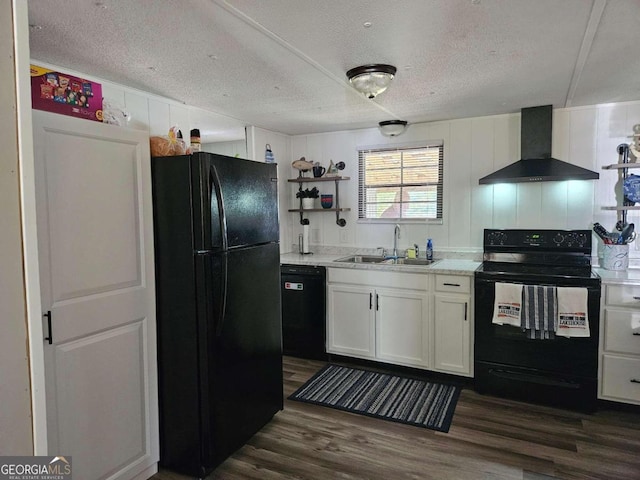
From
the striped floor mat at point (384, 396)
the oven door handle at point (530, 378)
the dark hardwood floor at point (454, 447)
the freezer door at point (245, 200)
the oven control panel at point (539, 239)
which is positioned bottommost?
the dark hardwood floor at point (454, 447)

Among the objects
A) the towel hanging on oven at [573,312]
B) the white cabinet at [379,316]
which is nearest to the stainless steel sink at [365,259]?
the white cabinet at [379,316]

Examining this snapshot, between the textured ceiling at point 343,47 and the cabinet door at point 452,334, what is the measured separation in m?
1.58

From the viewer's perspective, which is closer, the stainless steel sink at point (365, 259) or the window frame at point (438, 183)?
the window frame at point (438, 183)

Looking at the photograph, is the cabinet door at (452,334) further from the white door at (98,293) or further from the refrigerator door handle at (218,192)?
the white door at (98,293)

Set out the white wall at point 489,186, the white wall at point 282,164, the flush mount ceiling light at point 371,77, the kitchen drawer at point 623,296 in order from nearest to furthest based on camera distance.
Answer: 1. the flush mount ceiling light at point 371,77
2. the kitchen drawer at point 623,296
3. the white wall at point 489,186
4. the white wall at point 282,164

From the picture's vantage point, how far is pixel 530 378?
9.75 feet

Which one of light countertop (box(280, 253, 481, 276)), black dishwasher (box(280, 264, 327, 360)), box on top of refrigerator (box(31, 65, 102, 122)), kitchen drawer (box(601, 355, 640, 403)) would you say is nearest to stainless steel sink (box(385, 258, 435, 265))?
light countertop (box(280, 253, 481, 276))

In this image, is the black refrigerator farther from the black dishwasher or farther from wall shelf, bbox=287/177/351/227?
wall shelf, bbox=287/177/351/227

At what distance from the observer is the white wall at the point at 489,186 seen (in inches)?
132

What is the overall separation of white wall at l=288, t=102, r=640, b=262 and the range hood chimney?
5.2 inches

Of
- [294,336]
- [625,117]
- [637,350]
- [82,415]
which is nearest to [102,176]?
[82,415]

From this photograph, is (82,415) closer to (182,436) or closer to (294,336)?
(182,436)

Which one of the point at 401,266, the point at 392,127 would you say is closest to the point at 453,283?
the point at 401,266

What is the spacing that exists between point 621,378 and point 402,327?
1.53 metres
